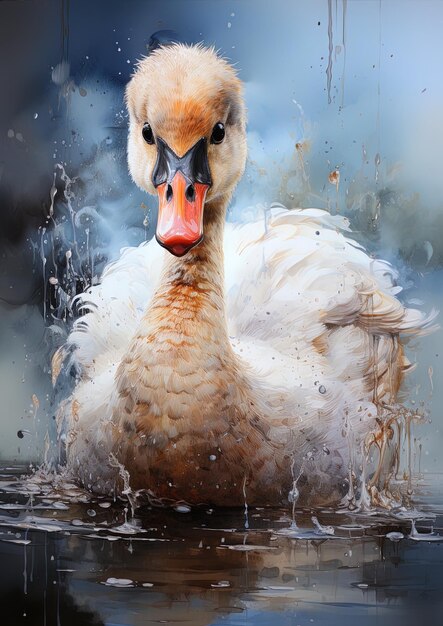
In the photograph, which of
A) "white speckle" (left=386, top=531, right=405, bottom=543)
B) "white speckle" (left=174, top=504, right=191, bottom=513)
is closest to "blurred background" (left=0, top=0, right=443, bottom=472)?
"white speckle" (left=386, top=531, right=405, bottom=543)

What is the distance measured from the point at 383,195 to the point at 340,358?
14.5 inches

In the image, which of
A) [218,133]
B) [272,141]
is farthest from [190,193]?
[272,141]

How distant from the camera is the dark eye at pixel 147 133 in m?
2.13

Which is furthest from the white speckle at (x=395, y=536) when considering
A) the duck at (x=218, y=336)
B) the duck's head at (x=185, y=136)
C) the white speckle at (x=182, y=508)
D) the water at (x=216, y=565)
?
the duck's head at (x=185, y=136)

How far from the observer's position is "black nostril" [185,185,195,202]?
2008 mm

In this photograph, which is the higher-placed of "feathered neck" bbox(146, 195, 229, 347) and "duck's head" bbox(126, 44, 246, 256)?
"duck's head" bbox(126, 44, 246, 256)

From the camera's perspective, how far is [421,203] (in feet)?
7.23

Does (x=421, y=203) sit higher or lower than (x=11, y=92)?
lower

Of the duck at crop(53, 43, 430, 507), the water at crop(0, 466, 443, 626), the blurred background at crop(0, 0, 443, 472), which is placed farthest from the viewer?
the blurred background at crop(0, 0, 443, 472)

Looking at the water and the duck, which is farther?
the duck

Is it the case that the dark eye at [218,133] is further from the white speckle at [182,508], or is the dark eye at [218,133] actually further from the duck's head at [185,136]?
the white speckle at [182,508]

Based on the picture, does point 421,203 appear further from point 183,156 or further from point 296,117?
point 183,156

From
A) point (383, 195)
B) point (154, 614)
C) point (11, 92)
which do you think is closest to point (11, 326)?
point (11, 92)

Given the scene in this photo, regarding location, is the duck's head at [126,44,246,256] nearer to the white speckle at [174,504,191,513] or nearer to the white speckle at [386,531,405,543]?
the white speckle at [174,504,191,513]
